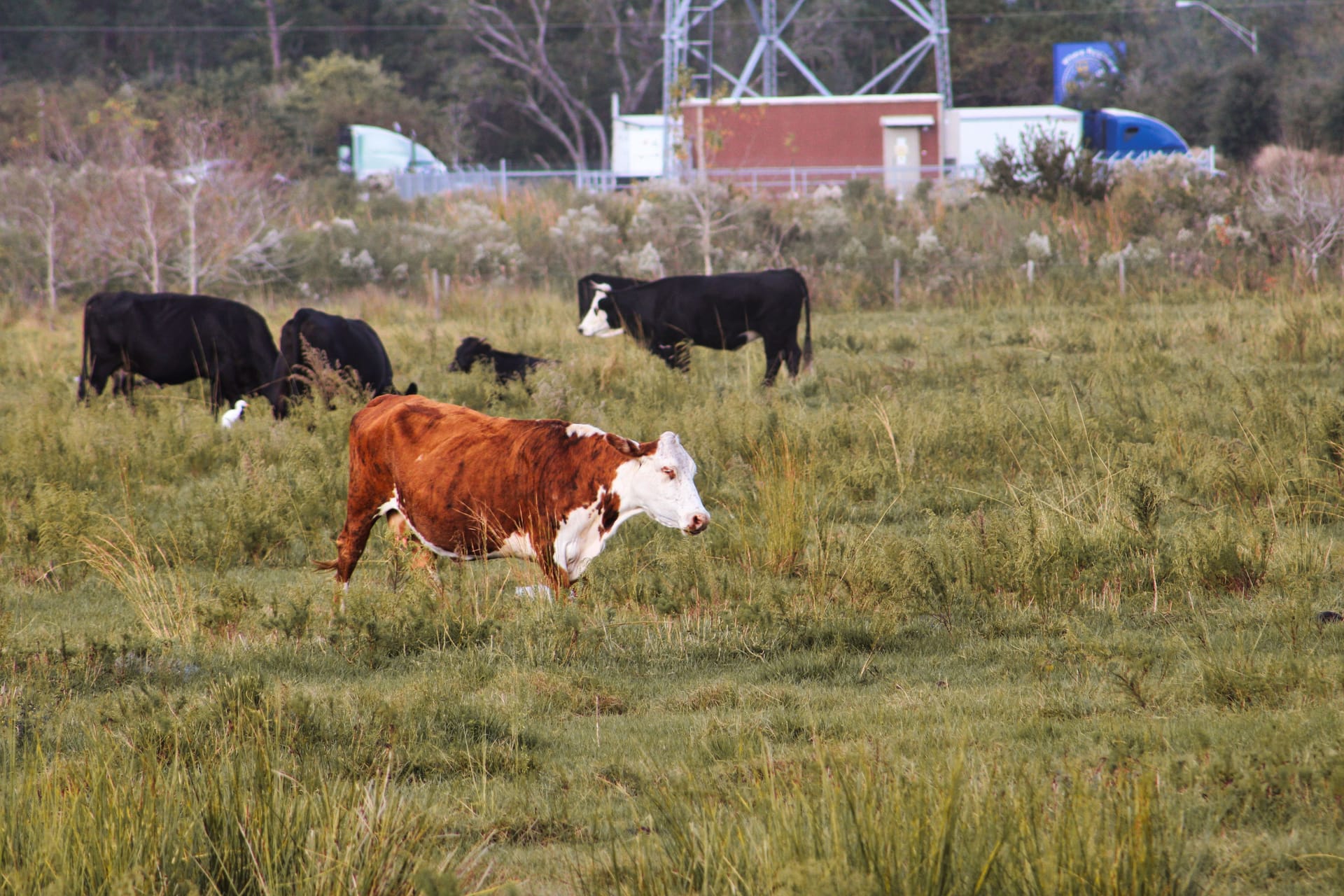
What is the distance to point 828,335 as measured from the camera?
56.3ft

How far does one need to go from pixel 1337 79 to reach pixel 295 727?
44888 mm

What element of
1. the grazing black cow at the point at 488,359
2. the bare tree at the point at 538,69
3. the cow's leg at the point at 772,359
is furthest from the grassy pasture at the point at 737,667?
the bare tree at the point at 538,69

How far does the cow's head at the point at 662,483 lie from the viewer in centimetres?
562

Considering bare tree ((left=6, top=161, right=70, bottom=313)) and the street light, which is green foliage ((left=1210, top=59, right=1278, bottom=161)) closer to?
the street light

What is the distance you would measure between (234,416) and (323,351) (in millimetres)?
916

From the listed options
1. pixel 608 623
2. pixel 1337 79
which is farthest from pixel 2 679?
pixel 1337 79

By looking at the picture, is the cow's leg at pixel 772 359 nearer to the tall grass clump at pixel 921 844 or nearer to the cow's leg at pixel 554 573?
the cow's leg at pixel 554 573

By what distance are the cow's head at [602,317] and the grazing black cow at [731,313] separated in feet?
1.82

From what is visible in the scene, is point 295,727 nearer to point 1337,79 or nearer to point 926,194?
point 926,194

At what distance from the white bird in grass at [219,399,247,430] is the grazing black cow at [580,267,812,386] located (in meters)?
4.68

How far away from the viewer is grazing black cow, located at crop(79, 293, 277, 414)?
12547 millimetres

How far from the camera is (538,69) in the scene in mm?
55375

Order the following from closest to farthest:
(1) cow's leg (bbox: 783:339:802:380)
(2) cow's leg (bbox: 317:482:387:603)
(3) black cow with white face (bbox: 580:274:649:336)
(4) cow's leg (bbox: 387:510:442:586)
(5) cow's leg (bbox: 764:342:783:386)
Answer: (4) cow's leg (bbox: 387:510:442:586)
(2) cow's leg (bbox: 317:482:387:603)
(5) cow's leg (bbox: 764:342:783:386)
(1) cow's leg (bbox: 783:339:802:380)
(3) black cow with white face (bbox: 580:274:649:336)

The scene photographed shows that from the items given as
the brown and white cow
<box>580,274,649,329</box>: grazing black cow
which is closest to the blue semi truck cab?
<box>580,274,649,329</box>: grazing black cow
